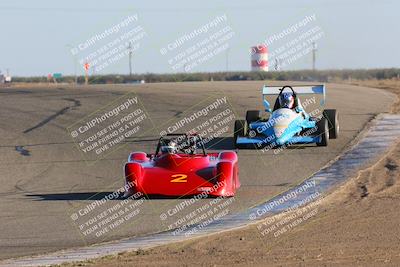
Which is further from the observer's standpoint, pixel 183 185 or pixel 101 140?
pixel 101 140

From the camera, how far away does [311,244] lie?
11289 mm

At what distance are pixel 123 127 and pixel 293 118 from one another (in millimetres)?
7064

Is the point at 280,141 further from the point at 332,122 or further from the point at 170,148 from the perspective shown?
the point at 170,148

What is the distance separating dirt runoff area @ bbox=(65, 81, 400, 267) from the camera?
10.3 metres

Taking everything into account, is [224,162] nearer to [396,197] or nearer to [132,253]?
[396,197]

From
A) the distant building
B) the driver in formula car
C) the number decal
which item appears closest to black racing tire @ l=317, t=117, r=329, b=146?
the driver in formula car

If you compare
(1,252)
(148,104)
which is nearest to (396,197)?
(1,252)

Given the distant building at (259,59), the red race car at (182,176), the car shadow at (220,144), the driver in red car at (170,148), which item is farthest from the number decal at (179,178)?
the distant building at (259,59)

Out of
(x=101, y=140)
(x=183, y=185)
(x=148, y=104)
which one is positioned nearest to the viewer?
(x=183, y=185)

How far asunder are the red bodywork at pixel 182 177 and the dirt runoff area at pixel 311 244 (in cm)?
210

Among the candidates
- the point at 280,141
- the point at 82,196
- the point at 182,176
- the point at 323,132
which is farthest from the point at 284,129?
the point at 82,196

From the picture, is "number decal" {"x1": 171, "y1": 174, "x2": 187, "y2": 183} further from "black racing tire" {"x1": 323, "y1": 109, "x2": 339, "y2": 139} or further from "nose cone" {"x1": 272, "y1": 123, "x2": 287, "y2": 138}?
"black racing tire" {"x1": 323, "y1": 109, "x2": 339, "y2": 139}

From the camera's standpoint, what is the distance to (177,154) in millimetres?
16984

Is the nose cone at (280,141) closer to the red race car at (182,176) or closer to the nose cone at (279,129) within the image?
the nose cone at (279,129)
